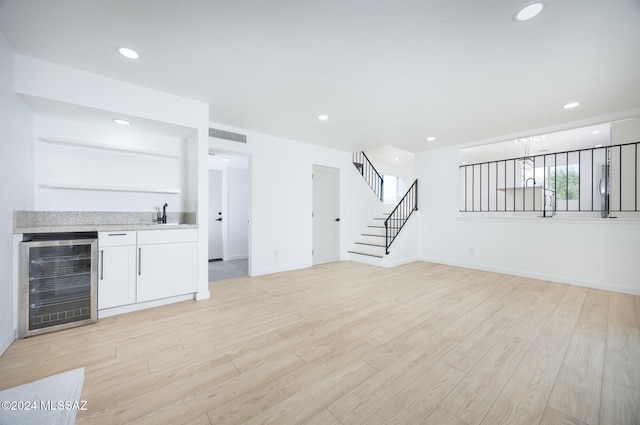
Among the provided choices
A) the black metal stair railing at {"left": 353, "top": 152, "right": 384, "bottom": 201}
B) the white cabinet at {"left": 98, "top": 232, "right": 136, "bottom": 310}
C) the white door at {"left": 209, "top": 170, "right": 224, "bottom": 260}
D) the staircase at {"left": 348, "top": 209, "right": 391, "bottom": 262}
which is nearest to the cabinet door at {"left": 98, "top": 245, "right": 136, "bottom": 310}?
the white cabinet at {"left": 98, "top": 232, "right": 136, "bottom": 310}

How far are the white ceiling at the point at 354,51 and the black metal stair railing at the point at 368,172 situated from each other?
2988 millimetres


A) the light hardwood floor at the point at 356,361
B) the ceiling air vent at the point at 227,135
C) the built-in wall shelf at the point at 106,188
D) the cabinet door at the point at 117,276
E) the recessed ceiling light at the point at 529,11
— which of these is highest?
the recessed ceiling light at the point at 529,11

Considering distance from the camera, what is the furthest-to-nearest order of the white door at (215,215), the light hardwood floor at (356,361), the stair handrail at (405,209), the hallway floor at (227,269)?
1. the white door at (215,215)
2. the stair handrail at (405,209)
3. the hallway floor at (227,269)
4. the light hardwood floor at (356,361)

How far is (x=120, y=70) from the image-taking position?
2602 mm

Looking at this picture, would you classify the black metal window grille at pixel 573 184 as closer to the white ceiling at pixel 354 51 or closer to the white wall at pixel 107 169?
the white ceiling at pixel 354 51

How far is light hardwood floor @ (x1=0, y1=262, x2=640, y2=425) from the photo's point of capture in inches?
57.4

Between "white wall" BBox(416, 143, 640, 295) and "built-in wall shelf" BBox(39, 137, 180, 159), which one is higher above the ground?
"built-in wall shelf" BBox(39, 137, 180, 159)

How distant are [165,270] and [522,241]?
5952mm

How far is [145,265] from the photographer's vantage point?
9.59 ft

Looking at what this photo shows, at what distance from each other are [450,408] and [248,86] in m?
3.48

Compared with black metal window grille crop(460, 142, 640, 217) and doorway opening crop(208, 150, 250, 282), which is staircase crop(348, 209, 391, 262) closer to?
black metal window grille crop(460, 142, 640, 217)

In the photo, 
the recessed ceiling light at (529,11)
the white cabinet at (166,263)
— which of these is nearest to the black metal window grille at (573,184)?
the recessed ceiling light at (529,11)

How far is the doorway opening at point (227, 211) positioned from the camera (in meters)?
6.11

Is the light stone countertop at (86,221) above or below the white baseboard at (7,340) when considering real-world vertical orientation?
above
